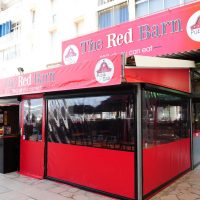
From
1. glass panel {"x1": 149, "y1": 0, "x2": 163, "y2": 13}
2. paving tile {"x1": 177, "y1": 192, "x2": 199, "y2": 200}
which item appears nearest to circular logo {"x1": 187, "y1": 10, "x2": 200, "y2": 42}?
glass panel {"x1": 149, "y1": 0, "x2": 163, "y2": 13}

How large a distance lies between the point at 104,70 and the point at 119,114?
3.71 ft

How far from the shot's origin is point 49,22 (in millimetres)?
17797

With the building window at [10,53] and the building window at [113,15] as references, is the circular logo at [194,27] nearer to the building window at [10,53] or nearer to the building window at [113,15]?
the building window at [113,15]

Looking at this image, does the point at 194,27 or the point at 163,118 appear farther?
the point at 194,27

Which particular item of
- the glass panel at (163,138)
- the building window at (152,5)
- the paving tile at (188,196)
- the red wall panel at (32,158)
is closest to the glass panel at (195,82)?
the glass panel at (163,138)

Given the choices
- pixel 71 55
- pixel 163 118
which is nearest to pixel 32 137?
pixel 163 118

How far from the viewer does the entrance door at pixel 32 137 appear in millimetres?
7828

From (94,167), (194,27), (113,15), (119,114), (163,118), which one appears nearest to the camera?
(119,114)

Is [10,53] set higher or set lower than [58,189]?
→ higher

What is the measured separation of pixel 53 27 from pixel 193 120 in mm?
11730

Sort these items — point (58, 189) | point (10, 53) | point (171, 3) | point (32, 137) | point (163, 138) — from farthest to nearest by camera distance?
point (10, 53)
point (171, 3)
point (32, 137)
point (163, 138)
point (58, 189)

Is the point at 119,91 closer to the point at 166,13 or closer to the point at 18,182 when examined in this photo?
the point at 18,182

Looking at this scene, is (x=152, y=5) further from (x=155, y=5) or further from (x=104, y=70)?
(x=104, y=70)

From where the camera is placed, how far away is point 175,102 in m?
7.73
